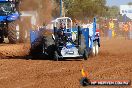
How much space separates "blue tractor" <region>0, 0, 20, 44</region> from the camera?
2870 cm

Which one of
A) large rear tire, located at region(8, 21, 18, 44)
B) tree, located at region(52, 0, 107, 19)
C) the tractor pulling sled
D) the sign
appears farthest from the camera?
the sign

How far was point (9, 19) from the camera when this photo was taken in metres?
28.5

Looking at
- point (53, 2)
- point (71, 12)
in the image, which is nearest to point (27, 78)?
point (53, 2)

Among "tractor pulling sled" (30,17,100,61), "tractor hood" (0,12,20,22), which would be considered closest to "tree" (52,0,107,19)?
"tractor hood" (0,12,20,22)

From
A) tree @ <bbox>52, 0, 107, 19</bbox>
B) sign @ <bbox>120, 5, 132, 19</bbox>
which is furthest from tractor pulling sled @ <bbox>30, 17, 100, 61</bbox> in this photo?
sign @ <bbox>120, 5, 132, 19</bbox>

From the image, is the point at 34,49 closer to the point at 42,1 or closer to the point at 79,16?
the point at 42,1

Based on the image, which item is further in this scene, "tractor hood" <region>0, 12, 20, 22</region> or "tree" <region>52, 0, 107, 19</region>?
"tree" <region>52, 0, 107, 19</region>

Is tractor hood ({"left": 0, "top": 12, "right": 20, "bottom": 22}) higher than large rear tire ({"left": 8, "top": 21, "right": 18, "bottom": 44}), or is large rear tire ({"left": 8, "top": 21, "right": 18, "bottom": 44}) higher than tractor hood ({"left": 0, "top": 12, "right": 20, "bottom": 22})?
tractor hood ({"left": 0, "top": 12, "right": 20, "bottom": 22})

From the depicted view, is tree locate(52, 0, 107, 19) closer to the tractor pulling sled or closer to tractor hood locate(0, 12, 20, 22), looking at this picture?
tractor hood locate(0, 12, 20, 22)

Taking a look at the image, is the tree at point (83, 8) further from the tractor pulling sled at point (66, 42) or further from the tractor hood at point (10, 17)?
the tractor pulling sled at point (66, 42)

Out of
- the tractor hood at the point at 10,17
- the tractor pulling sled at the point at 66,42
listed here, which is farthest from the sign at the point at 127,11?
the tractor pulling sled at the point at 66,42

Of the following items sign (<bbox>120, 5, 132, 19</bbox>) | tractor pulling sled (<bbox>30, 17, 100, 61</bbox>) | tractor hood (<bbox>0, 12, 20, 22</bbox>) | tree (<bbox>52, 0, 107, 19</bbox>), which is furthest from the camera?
sign (<bbox>120, 5, 132, 19</bbox>)

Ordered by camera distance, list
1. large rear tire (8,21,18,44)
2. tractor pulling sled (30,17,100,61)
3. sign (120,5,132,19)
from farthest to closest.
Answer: sign (120,5,132,19) → large rear tire (8,21,18,44) → tractor pulling sled (30,17,100,61)

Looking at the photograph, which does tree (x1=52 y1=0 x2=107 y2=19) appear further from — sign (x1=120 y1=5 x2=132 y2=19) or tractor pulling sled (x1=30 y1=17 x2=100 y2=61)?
tractor pulling sled (x1=30 y1=17 x2=100 y2=61)
